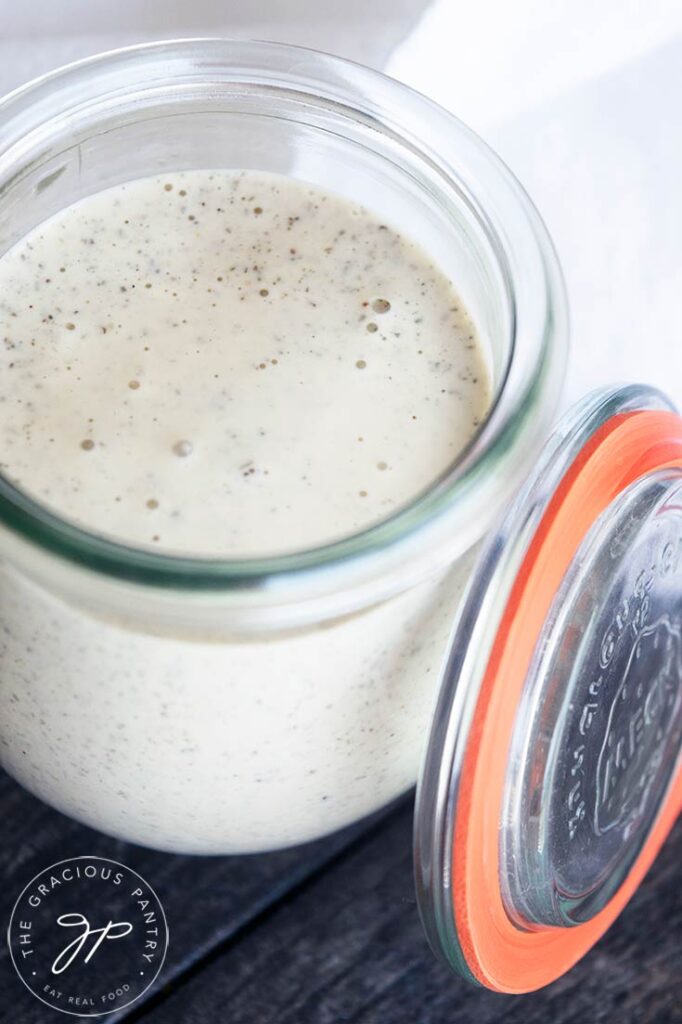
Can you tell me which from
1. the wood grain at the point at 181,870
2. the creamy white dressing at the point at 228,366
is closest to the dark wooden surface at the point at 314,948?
the wood grain at the point at 181,870

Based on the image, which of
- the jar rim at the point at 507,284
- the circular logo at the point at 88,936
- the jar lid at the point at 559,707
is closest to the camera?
the jar rim at the point at 507,284

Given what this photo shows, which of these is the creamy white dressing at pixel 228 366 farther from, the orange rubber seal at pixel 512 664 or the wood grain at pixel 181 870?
the wood grain at pixel 181 870

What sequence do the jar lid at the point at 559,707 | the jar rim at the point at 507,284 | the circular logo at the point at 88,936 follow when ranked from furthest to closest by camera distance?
the circular logo at the point at 88,936, the jar lid at the point at 559,707, the jar rim at the point at 507,284

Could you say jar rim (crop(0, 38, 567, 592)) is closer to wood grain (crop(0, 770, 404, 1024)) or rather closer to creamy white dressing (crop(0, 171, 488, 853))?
creamy white dressing (crop(0, 171, 488, 853))

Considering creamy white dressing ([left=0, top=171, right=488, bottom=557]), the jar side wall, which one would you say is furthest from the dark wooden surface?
creamy white dressing ([left=0, top=171, right=488, bottom=557])

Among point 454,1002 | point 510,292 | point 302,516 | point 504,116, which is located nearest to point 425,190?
point 510,292

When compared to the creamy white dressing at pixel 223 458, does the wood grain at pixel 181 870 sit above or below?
below
